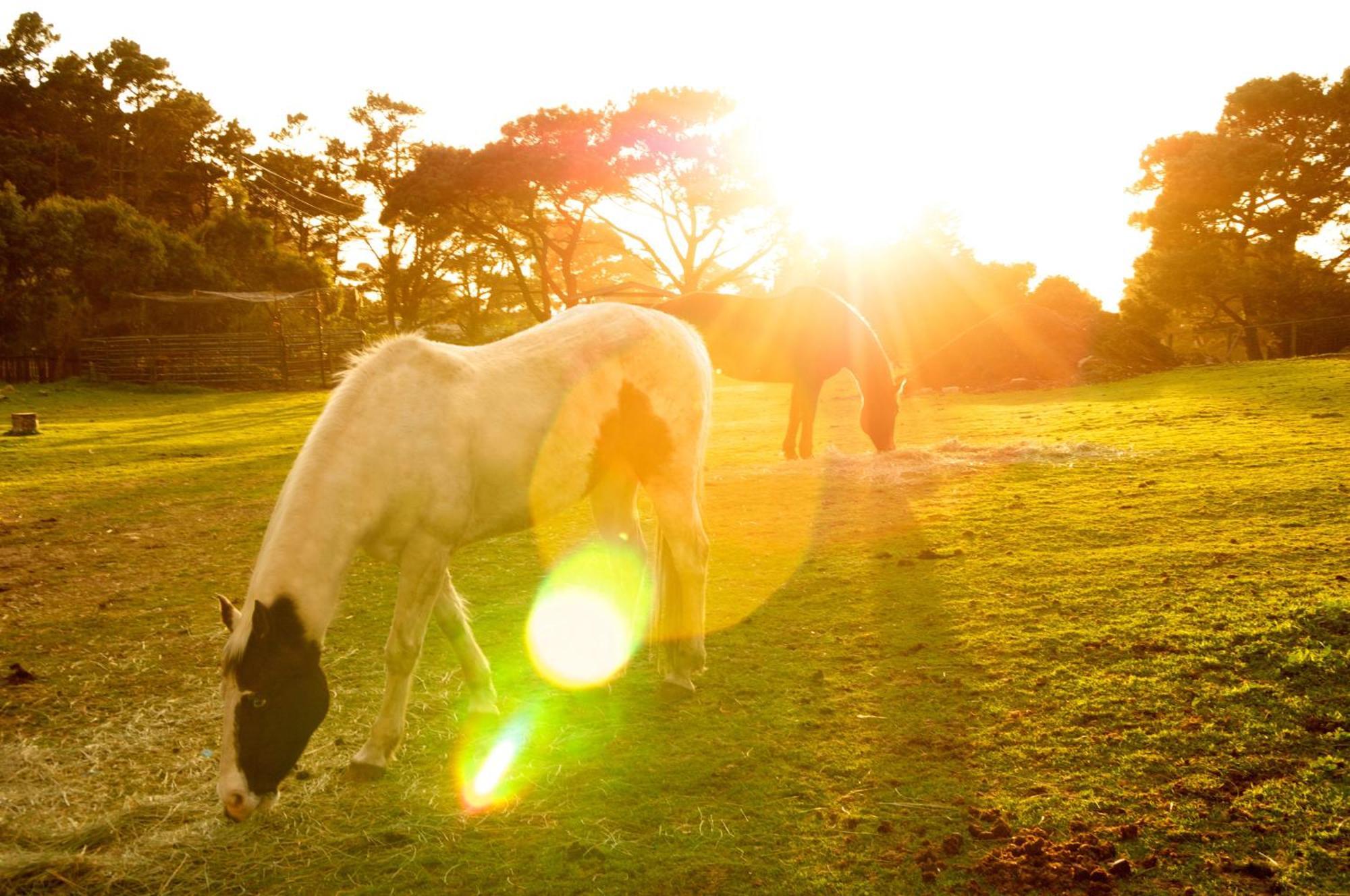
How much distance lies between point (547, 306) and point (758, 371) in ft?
77.6

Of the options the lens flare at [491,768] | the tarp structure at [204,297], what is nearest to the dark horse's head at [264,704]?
the lens flare at [491,768]

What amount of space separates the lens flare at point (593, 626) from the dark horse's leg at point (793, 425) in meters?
6.31

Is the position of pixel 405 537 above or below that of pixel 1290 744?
above

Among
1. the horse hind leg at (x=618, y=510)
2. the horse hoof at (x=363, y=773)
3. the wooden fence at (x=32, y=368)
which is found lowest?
the horse hoof at (x=363, y=773)

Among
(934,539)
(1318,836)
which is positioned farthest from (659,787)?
(934,539)

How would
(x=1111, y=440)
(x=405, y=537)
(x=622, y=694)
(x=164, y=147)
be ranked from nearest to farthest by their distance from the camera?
(x=405, y=537) < (x=622, y=694) < (x=1111, y=440) < (x=164, y=147)

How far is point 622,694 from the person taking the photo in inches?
170

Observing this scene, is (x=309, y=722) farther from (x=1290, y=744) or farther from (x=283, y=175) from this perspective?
(x=283, y=175)

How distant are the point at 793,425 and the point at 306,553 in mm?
9371

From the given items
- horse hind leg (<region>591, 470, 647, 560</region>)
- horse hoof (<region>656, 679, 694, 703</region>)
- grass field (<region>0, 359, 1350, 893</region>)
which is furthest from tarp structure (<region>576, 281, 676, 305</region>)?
horse hoof (<region>656, 679, 694, 703</region>)

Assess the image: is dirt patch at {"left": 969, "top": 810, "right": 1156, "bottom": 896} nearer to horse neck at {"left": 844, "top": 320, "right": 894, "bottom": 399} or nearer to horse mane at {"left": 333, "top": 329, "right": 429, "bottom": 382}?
horse mane at {"left": 333, "top": 329, "right": 429, "bottom": 382}

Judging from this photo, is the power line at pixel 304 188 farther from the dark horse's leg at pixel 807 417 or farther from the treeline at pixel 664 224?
the dark horse's leg at pixel 807 417

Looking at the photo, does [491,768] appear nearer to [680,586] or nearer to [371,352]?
[680,586]

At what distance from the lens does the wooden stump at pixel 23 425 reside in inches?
589
